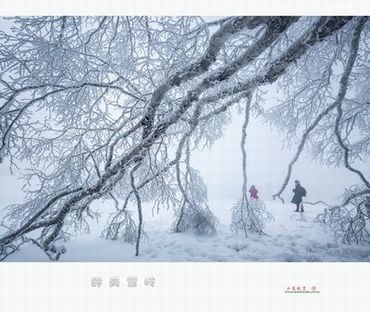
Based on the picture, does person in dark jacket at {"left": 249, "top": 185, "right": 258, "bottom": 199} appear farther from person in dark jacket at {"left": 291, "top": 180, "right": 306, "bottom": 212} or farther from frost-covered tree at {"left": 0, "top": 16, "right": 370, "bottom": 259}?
person in dark jacket at {"left": 291, "top": 180, "right": 306, "bottom": 212}

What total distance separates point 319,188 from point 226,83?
4.54 ft

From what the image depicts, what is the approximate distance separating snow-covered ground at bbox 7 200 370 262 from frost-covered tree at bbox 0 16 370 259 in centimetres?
13

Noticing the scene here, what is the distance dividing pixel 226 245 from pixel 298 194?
82cm

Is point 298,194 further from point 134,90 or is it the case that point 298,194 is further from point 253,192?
point 134,90

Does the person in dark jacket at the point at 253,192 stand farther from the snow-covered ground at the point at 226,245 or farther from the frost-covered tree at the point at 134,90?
the snow-covered ground at the point at 226,245

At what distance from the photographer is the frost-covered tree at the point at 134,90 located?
1.86 metres

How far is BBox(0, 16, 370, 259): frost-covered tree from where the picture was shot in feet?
6.09

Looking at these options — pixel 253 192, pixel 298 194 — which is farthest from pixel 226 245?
pixel 298 194

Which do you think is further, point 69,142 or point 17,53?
point 69,142

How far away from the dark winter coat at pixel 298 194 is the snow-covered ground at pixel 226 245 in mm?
145

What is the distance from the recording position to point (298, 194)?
250 centimetres
